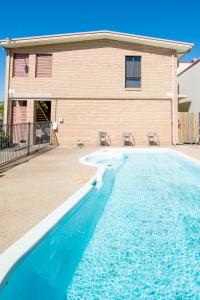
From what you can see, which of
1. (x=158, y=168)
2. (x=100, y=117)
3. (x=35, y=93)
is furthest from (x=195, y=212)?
(x=35, y=93)

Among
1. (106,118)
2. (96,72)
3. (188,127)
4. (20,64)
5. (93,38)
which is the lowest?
(188,127)

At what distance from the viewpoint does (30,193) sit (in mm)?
4688

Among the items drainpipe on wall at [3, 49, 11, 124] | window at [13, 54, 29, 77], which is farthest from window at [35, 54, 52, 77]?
drainpipe on wall at [3, 49, 11, 124]

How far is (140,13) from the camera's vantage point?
15.2 metres

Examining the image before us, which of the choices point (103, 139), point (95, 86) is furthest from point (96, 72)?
point (103, 139)

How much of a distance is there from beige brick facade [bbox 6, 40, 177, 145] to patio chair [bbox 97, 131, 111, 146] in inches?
11.1

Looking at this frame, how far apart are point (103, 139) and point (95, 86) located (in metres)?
3.38

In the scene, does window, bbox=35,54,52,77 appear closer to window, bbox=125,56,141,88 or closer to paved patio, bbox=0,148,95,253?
window, bbox=125,56,141,88

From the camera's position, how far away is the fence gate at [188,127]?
16.2 m

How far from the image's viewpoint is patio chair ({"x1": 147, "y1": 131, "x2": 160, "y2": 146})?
16047 mm

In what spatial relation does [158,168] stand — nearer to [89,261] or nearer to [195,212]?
[195,212]

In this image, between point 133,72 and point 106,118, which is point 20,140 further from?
point 133,72

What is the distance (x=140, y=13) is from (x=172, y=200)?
1354 centimetres

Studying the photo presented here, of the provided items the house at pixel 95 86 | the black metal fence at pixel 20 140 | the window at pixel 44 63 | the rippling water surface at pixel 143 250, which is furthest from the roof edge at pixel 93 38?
the rippling water surface at pixel 143 250
